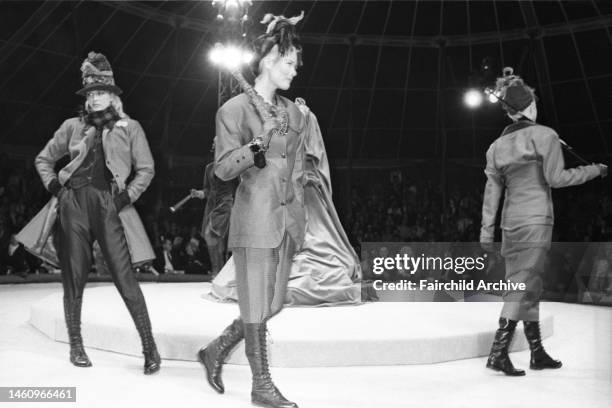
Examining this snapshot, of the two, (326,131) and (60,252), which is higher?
(326,131)

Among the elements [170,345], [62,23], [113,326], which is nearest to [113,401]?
[170,345]

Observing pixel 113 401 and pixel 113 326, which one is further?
pixel 113 326

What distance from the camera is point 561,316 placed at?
20.3ft

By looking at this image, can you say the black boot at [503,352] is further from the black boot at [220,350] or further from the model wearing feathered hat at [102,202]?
the model wearing feathered hat at [102,202]

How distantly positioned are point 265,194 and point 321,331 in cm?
142

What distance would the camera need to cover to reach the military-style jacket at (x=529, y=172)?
3.82 metres

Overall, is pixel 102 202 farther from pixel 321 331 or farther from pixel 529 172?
pixel 529 172

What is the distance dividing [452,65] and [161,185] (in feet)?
21.6

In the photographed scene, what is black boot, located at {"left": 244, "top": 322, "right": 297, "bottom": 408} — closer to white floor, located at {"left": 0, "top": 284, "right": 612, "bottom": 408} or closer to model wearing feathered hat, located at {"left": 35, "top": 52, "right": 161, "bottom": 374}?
→ white floor, located at {"left": 0, "top": 284, "right": 612, "bottom": 408}

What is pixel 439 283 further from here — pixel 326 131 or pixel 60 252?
pixel 326 131

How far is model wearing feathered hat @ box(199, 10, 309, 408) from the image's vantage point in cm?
298

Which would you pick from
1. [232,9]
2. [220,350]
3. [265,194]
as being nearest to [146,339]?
[220,350]

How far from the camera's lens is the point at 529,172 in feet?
12.9

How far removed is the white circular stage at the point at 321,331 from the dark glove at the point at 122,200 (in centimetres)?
85
